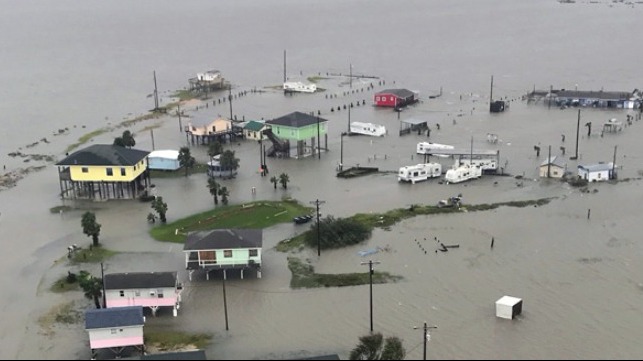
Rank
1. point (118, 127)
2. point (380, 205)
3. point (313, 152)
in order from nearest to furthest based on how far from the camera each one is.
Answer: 1. point (380, 205)
2. point (313, 152)
3. point (118, 127)

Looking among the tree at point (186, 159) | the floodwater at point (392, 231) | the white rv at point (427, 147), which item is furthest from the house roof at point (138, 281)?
the white rv at point (427, 147)

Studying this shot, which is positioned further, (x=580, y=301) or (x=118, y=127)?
(x=118, y=127)

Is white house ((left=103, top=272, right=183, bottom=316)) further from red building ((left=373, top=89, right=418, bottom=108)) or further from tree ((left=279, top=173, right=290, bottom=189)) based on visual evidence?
red building ((left=373, top=89, right=418, bottom=108))

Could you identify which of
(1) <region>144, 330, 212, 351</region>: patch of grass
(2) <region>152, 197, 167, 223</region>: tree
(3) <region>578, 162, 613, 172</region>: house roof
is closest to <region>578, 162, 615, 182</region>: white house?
(3) <region>578, 162, 613, 172</region>: house roof

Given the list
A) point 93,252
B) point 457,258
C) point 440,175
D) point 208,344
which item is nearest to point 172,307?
point 208,344

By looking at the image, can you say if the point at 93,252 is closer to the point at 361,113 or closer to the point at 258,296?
the point at 258,296

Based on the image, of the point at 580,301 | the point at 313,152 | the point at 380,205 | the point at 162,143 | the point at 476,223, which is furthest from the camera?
the point at 162,143

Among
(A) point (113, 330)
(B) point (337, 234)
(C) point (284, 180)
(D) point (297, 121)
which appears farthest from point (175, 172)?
(A) point (113, 330)

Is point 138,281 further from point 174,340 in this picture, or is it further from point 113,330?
point 113,330
